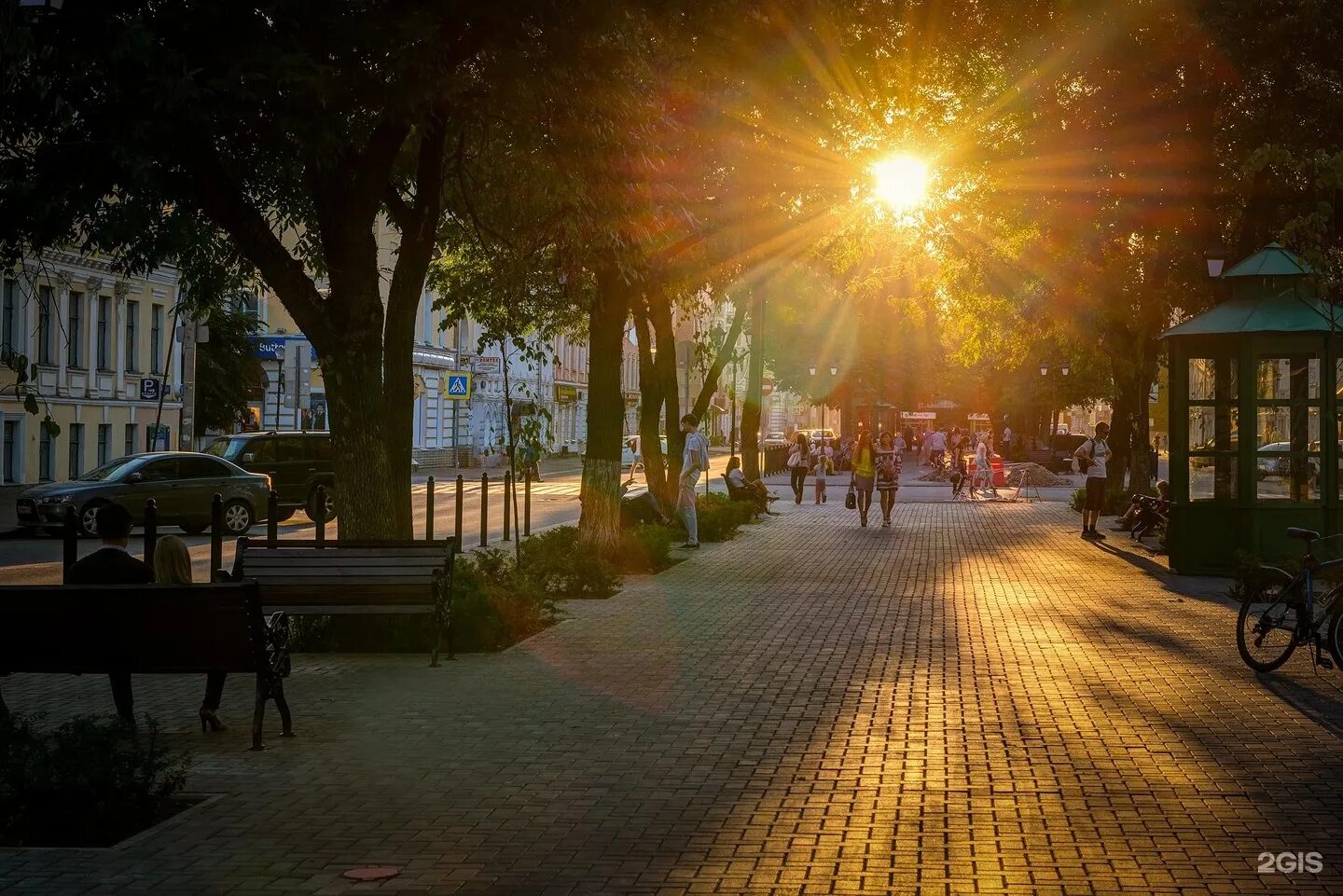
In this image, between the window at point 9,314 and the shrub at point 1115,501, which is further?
the window at point 9,314

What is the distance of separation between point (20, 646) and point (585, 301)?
54.0ft

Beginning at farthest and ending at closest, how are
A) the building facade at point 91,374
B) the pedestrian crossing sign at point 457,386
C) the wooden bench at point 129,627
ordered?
the pedestrian crossing sign at point 457,386, the building facade at point 91,374, the wooden bench at point 129,627

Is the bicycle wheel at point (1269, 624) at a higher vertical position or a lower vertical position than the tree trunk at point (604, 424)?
lower

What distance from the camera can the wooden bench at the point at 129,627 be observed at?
876cm

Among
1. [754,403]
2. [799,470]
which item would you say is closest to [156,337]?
[799,470]

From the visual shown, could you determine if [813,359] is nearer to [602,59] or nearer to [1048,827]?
[602,59]

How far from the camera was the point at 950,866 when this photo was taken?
6508 mm

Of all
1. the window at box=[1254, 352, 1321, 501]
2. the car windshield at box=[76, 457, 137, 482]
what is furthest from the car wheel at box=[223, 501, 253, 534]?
the window at box=[1254, 352, 1321, 501]

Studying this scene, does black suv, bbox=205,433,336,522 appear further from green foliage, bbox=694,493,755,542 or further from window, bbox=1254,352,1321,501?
window, bbox=1254,352,1321,501

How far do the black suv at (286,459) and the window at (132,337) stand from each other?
15298mm

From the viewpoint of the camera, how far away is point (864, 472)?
32.5m

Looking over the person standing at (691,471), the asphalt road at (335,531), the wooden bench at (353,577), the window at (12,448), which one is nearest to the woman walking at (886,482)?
the asphalt road at (335,531)

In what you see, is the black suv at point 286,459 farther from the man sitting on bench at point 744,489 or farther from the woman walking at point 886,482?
the woman walking at point 886,482

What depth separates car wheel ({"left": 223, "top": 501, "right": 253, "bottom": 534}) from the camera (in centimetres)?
3055
